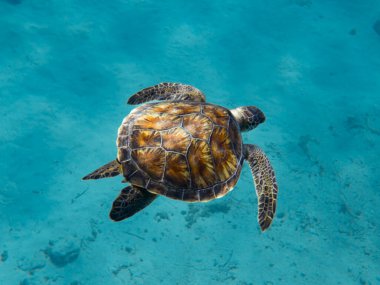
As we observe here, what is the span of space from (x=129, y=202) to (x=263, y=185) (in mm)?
1826

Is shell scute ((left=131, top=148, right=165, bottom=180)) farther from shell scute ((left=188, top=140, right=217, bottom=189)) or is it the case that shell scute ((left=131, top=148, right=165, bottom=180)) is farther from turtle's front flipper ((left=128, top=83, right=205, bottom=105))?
turtle's front flipper ((left=128, top=83, right=205, bottom=105))

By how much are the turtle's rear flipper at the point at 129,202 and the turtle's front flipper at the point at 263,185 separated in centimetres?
146

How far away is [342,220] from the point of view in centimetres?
736

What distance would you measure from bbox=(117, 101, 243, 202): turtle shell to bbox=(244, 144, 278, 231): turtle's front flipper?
0.58m

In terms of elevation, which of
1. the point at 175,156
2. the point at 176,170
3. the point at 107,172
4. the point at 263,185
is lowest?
the point at 263,185

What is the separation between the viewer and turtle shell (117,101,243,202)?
357cm

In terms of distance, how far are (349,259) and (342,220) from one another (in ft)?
2.82

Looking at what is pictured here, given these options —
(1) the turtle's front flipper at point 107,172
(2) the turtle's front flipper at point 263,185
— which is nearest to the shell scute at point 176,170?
(1) the turtle's front flipper at point 107,172

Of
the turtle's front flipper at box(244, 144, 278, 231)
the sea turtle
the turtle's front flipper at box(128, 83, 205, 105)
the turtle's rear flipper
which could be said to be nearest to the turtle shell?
the sea turtle

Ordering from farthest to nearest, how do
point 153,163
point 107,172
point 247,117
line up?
point 247,117 → point 107,172 → point 153,163

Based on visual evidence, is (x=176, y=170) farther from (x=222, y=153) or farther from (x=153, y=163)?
(x=222, y=153)

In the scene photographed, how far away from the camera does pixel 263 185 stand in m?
4.44

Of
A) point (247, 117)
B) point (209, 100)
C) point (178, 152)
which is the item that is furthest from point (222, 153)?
point (209, 100)

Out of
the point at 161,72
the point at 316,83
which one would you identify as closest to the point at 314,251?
the point at 316,83
